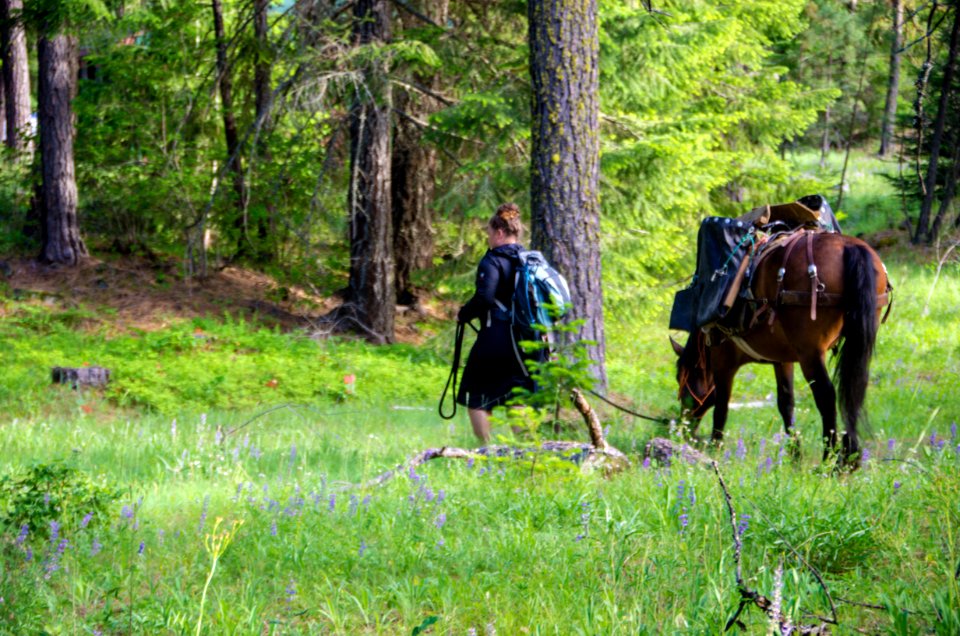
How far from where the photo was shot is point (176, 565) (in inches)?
183

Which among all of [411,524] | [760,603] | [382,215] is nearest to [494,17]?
[382,215]

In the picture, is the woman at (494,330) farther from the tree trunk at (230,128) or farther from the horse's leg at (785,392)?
the tree trunk at (230,128)

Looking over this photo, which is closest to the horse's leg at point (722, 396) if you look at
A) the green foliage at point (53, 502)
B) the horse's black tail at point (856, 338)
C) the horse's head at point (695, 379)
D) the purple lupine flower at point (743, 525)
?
the horse's head at point (695, 379)

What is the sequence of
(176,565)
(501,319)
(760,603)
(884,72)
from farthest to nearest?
1. (884,72)
2. (501,319)
3. (176,565)
4. (760,603)

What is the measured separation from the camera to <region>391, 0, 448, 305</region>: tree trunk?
55.7ft

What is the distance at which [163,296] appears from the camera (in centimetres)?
1722

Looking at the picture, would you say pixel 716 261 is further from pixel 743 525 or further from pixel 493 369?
pixel 743 525

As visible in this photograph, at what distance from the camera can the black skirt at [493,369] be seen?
817 cm

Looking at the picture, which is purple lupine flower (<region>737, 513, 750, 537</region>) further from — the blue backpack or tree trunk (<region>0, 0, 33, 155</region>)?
tree trunk (<region>0, 0, 33, 155</region>)

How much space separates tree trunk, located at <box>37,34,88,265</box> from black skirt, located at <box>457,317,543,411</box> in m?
12.0

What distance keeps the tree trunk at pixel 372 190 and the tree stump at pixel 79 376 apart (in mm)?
4551

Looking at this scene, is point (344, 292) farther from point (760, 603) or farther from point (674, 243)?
point (760, 603)

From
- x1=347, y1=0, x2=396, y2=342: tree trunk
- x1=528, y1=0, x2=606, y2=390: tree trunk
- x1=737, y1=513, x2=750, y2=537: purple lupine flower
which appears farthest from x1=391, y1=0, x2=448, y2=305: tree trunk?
x1=737, y1=513, x2=750, y2=537: purple lupine flower

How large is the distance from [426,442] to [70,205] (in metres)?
11.5
